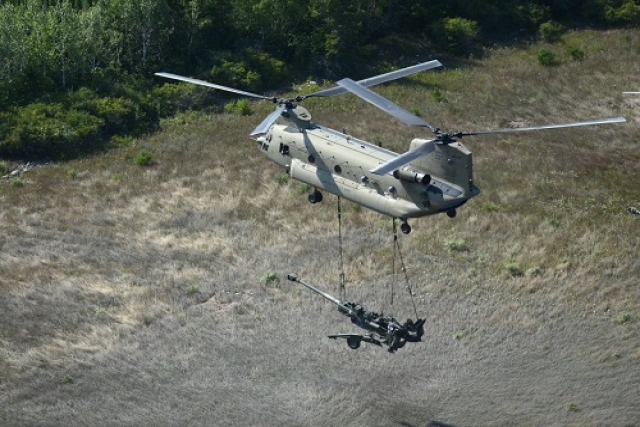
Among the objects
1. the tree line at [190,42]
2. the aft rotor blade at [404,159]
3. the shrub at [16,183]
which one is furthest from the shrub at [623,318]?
the shrub at [16,183]

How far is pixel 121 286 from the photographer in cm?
4416

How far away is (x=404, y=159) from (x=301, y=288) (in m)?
14.0

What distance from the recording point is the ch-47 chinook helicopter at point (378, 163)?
33469 millimetres

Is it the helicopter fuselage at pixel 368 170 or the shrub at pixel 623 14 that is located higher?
the helicopter fuselage at pixel 368 170

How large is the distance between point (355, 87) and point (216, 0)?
1332 inches

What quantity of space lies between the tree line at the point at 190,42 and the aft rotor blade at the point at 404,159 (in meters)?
28.2

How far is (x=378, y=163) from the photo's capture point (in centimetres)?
3506

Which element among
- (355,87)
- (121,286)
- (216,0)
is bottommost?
(121,286)

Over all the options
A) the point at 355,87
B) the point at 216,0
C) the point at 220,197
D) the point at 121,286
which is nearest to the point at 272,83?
the point at 216,0

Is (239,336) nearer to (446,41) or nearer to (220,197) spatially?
(220,197)

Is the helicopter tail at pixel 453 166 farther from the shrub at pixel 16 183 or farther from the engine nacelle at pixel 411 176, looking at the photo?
the shrub at pixel 16 183

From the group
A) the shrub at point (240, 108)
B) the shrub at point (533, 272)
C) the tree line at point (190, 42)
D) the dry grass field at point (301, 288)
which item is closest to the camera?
the dry grass field at point (301, 288)

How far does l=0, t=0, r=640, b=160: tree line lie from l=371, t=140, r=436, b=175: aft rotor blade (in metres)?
28.2

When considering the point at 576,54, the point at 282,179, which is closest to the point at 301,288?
the point at 282,179
